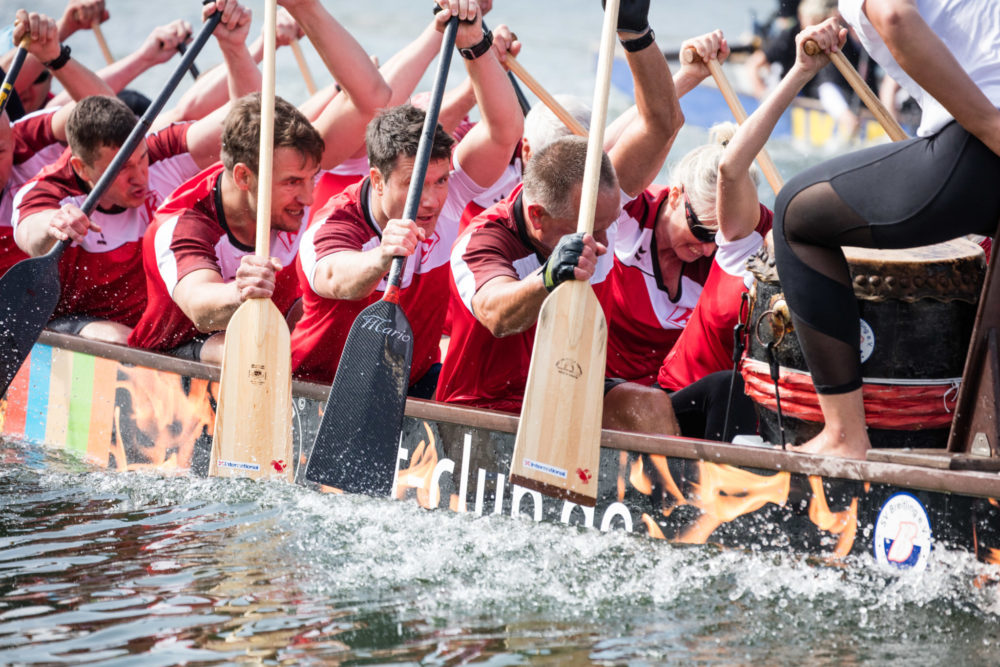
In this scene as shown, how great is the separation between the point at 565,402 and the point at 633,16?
1180mm

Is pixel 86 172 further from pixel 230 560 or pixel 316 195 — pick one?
pixel 230 560

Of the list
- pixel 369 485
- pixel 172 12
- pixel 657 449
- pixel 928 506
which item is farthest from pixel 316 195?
pixel 172 12

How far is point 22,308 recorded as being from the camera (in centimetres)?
440

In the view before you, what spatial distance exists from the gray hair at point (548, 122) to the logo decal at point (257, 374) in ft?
5.01

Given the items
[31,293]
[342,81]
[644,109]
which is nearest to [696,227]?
[644,109]

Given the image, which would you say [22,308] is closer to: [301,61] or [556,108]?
[556,108]

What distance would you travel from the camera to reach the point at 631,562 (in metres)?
3.02

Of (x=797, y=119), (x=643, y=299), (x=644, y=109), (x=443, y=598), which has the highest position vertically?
(x=797, y=119)

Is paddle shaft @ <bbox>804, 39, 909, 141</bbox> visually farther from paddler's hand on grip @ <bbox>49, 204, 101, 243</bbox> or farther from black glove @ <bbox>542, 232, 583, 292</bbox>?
paddler's hand on grip @ <bbox>49, 204, 101, 243</bbox>

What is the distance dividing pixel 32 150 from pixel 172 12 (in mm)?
17825

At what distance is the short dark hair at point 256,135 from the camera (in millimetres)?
4113

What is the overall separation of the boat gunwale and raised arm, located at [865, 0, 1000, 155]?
2.23 ft

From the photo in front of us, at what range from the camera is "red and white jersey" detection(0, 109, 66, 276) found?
5535 millimetres

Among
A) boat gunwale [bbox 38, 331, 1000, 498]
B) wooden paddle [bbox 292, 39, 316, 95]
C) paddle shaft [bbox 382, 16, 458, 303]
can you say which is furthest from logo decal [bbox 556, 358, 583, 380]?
wooden paddle [bbox 292, 39, 316, 95]
